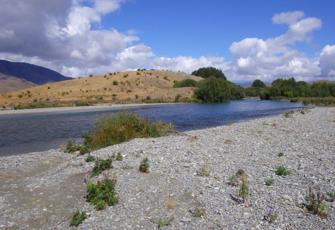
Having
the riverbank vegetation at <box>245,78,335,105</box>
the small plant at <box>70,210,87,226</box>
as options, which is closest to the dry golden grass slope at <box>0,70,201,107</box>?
the riverbank vegetation at <box>245,78,335,105</box>

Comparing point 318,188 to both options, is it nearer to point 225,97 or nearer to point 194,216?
point 194,216

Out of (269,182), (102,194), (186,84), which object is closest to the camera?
(102,194)

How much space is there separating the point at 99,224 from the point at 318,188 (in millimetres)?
6559

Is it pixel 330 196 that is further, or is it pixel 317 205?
pixel 330 196

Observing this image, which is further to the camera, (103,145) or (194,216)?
(103,145)

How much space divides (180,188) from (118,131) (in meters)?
12.1

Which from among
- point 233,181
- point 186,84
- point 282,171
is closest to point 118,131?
point 233,181

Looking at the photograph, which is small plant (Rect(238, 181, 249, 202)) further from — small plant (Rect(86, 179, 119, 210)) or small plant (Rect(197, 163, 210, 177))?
small plant (Rect(86, 179, 119, 210))

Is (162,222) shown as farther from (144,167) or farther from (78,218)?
(144,167)

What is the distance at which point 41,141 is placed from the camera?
33438 millimetres

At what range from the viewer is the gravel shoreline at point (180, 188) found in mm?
10805

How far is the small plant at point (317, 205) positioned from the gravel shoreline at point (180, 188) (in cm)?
16

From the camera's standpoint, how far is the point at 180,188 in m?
13.2

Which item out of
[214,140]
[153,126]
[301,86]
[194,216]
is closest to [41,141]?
[153,126]
